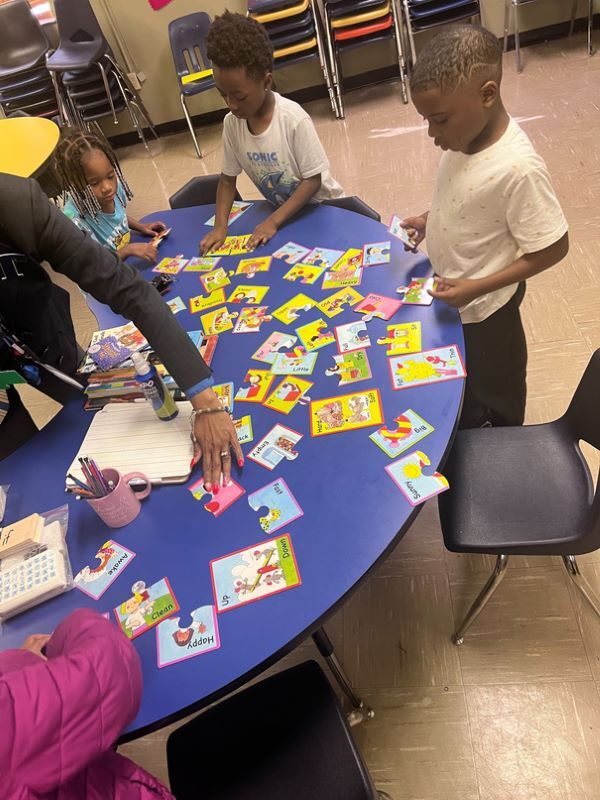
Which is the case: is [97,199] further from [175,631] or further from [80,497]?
[175,631]

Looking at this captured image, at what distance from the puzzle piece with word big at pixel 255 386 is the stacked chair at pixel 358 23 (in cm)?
418

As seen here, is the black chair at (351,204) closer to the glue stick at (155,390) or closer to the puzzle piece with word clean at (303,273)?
the puzzle piece with word clean at (303,273)

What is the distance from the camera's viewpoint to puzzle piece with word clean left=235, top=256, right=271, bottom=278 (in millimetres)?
1931

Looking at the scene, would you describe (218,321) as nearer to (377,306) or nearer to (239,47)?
(377,306)

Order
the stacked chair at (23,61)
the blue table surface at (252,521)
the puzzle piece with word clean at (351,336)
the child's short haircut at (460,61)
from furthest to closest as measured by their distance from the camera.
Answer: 1. the stacked chair at (23,61)
2. the puzzle piece with word clean at (351,336)
3. the child's short haircut at (460,61)
4. the blue table surface at (252,521)

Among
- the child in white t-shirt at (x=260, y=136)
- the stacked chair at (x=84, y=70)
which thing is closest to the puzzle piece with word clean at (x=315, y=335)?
the child in white t-shirt at (x=260, y=136)

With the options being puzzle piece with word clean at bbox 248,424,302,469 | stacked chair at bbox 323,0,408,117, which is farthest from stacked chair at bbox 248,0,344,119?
puzzle piece with word clean at bbox 248,424,302,469

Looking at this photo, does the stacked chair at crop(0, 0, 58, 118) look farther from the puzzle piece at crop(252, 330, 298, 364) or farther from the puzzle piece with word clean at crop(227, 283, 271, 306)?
the puzzle piece at crop(252, 330, 298, 364)

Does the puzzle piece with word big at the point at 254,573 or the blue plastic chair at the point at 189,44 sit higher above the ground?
the blue plastic chair at the point at 189,44

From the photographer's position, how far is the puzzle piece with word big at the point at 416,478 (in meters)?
1.13

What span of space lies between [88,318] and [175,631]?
2879 millimetres

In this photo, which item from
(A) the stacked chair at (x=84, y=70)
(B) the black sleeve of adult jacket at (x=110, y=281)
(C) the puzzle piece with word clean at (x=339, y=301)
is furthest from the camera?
(A) the stacked chair at (x=84, y=70)

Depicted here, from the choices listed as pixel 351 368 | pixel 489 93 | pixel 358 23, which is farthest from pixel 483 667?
pixel 358 23

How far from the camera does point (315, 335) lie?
5.20 ft
